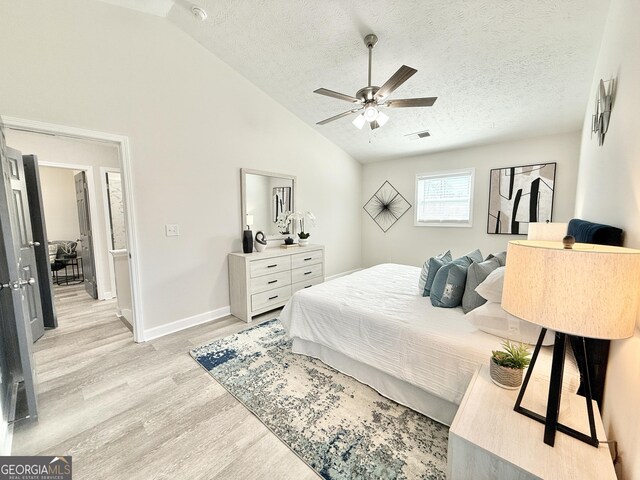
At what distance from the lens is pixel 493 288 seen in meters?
1.62

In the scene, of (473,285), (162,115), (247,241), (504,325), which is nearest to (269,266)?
(247,241)

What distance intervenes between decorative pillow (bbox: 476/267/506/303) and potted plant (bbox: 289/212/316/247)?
8.96 feet

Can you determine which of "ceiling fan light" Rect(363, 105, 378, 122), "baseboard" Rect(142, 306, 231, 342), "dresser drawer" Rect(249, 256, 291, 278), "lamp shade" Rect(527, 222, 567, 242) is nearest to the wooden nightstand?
"lamp shade" Rect(527, 222, 567, 242)

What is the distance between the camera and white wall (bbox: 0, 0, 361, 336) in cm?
213

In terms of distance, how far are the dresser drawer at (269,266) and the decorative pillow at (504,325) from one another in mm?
2324

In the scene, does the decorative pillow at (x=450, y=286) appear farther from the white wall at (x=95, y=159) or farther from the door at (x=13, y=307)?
the white wall at (x=95, y=159)

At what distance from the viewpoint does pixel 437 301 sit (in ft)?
6.59

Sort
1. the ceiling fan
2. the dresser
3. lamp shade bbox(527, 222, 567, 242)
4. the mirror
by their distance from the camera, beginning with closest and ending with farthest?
lamp shade bbox(527, 222, 567, 242) < the ceiling fan < the dresser < the mirror

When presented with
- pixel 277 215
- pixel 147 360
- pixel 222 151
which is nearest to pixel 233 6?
pixel 222 151

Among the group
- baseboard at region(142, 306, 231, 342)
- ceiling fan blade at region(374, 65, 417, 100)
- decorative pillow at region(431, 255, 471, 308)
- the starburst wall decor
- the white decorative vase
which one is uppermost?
ceiling fan blade at region(374, 65, 417, 100)

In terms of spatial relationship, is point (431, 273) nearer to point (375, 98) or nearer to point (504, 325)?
point (504, 325)

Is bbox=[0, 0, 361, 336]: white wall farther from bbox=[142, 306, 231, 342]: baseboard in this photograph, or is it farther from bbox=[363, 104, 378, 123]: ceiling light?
bbox=[363, 104, 378, 123]: ceiling light

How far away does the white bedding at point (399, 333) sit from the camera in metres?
1.48

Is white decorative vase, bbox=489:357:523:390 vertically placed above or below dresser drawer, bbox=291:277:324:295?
above
